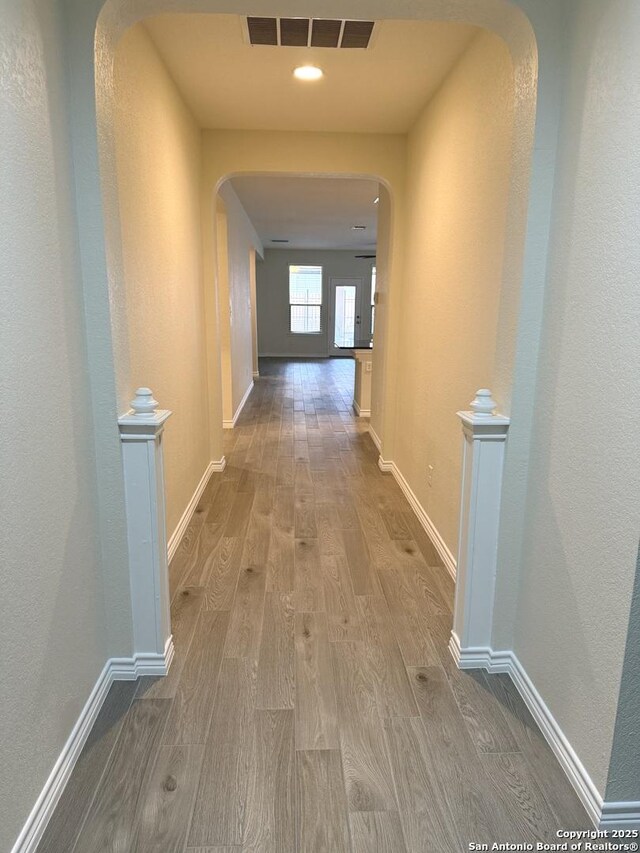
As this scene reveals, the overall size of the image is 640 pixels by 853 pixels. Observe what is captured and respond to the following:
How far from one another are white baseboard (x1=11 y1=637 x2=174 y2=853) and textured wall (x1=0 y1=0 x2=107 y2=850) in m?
0.04

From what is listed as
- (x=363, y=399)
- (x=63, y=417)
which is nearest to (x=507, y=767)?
(x=63, y=417)

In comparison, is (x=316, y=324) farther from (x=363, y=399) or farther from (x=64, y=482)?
(x=64, y=482)

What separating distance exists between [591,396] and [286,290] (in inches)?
496

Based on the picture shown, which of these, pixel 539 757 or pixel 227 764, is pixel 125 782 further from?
pixel 539 757

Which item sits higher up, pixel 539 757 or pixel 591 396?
pixel 591 396

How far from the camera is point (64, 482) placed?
166 cm

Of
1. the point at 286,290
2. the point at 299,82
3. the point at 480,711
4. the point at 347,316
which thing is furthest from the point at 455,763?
the point at 347,316

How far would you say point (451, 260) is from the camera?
3.03 meters

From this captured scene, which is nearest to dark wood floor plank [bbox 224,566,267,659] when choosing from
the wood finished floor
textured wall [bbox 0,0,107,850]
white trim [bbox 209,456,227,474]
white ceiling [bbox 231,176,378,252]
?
the wood finished floor

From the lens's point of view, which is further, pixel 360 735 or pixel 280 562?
pixel 280 562

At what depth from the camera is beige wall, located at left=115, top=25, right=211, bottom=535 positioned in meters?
2.37

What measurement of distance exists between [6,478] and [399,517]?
2.81m

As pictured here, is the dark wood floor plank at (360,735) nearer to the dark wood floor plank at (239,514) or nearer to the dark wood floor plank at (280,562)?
the dark wood floor plank at (280,562)

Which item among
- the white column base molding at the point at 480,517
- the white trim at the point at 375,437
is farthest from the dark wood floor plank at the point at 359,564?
the white trim at the point at 375,437
